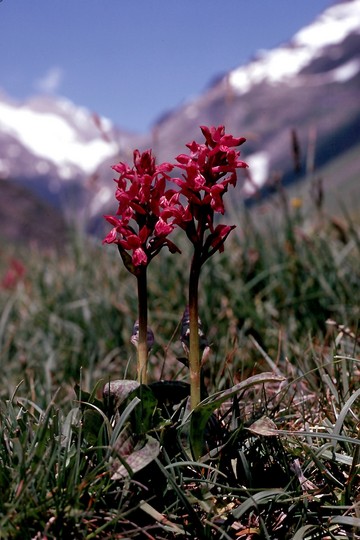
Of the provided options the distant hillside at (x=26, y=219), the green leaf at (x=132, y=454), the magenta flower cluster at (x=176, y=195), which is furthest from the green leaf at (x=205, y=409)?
the distant hillside at (x=26, y=219)

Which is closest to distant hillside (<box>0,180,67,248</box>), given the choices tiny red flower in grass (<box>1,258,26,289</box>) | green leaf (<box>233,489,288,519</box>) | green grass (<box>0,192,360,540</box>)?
tiny red flower in grass (<box>1,258,26,289</box>)

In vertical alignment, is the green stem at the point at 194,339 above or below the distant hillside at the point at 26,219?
below

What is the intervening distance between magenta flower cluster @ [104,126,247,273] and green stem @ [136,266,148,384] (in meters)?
0.04

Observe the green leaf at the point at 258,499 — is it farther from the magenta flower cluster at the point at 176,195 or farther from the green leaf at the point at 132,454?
the magenta flower cluster at the point at 176,195

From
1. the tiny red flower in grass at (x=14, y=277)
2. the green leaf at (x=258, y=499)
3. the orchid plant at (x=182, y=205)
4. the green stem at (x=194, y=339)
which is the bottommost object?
the green leaf at (x=258, y=499)

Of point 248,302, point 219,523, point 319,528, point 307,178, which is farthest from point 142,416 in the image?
point 307,178

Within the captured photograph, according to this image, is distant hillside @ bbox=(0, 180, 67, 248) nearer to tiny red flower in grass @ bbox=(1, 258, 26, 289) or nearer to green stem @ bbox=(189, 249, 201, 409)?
tiny red flower in grass @ bbox=(1, 258, 26, 289)

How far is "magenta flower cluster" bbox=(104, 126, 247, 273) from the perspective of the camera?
182 centimetres

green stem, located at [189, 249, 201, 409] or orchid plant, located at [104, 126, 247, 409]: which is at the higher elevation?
orchid plant, located at [104, 126, 247, 409]

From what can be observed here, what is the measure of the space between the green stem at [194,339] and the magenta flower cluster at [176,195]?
0.05m

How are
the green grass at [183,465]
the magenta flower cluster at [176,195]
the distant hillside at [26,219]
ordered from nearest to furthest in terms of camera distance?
1. the green grass at [183,465]
2. the magenta flower cluster at [176,195]
3. the distant hillside at [26,219]

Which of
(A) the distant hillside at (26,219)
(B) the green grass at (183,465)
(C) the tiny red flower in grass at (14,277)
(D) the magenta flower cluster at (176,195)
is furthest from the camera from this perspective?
(A) the distant hillside at (26,219)

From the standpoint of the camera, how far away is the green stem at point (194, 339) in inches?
72.8

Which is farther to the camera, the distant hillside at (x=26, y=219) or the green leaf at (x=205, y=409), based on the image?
the distant hillside at (x=26, y=219)
